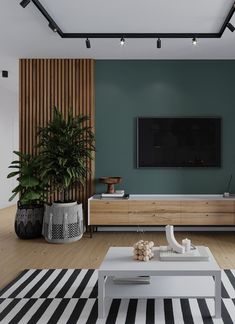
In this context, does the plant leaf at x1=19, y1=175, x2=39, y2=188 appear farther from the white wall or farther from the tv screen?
the white wall

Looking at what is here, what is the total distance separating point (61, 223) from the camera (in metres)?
4.82

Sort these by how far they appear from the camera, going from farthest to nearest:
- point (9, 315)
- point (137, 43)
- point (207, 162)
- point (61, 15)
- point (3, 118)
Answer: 1. point (3, 118)
2. point (207, 162)
3. point (137, 43)
4. point (61, 15)
5. point (9, 315)

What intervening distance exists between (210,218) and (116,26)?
9.69 feet

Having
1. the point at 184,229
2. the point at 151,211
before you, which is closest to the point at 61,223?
the point at 151,211

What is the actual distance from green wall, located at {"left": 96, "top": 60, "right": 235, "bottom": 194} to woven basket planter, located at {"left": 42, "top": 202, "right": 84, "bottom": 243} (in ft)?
3.00

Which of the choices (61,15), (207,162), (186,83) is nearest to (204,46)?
(186,83)

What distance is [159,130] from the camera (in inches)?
222

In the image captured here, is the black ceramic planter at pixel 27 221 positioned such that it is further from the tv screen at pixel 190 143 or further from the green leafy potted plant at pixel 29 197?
the tv screen at pixel 190 143

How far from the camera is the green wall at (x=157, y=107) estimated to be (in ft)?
18.4

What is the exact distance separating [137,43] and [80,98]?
1346 mm

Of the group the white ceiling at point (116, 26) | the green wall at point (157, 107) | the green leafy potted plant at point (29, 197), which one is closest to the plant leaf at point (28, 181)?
the green leafy potted plant at point (29, 197)

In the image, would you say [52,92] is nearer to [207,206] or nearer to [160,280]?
[207,206]

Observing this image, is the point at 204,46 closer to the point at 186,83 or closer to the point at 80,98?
the point at 186,83

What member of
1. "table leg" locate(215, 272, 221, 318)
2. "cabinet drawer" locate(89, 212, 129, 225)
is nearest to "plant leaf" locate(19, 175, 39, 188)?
"cabinet drawer" locate(89, 212, 129, 225)
